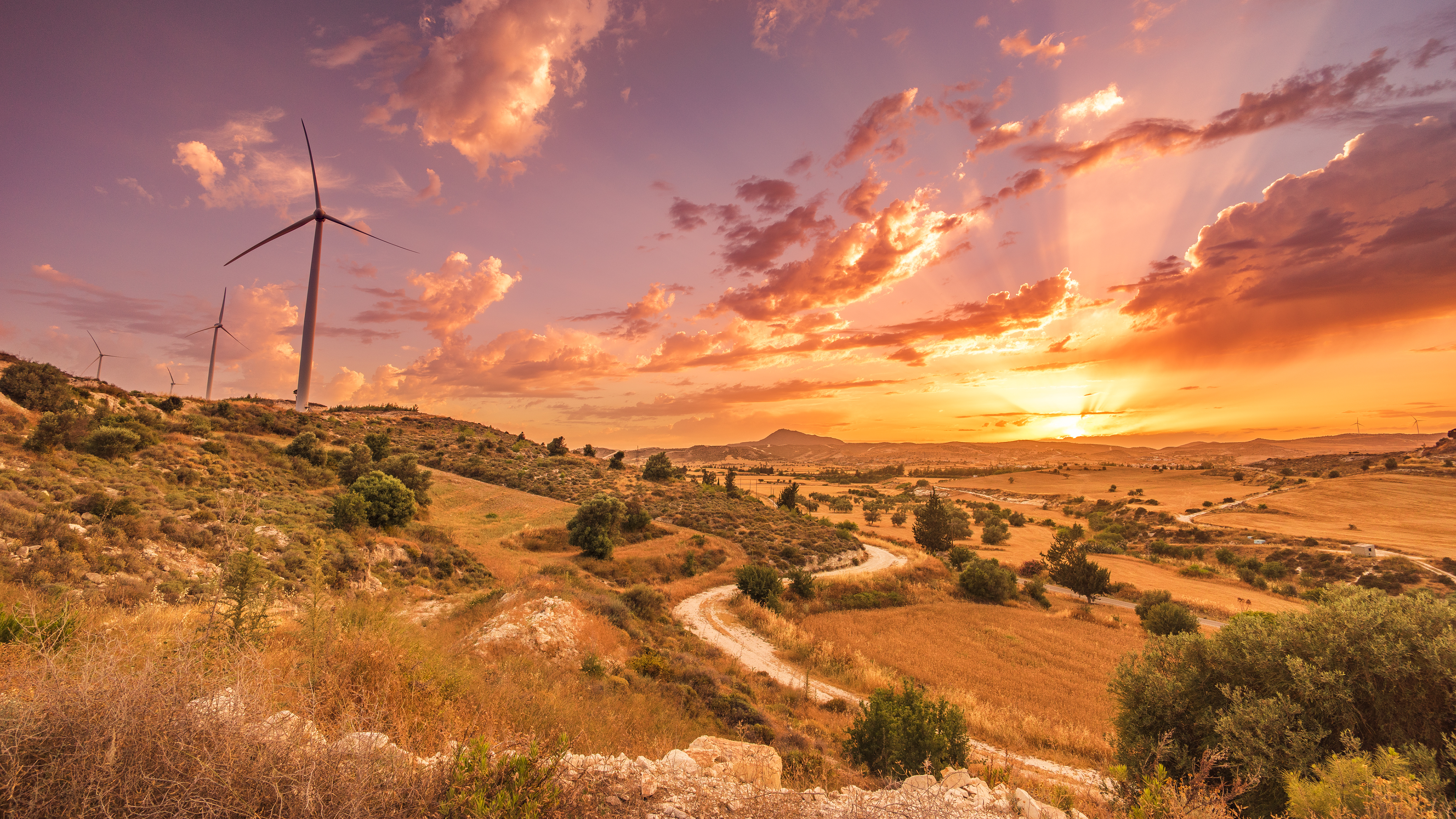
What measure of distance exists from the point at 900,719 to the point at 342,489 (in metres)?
33.8

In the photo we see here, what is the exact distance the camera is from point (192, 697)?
16.2 ft

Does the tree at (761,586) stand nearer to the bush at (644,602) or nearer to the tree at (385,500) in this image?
the bush at (644,602)

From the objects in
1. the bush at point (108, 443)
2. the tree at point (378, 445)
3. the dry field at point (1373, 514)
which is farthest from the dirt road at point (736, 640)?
the dry field at point (1373, 514)

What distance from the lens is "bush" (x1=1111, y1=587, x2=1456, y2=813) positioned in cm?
682

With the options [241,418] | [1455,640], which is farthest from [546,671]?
[241,418]

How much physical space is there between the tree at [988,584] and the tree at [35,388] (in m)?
51.9

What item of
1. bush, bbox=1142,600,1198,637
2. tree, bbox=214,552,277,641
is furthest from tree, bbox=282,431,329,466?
bush, bbox=1142,600,1198,637

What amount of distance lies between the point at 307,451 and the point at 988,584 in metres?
50.9

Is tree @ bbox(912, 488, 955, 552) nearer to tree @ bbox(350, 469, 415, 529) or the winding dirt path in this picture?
the winding dirt path

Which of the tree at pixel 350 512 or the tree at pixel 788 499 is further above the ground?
Answer: the tree at pixel 350 512

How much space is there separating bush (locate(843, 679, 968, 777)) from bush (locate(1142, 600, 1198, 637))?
81.1 feet

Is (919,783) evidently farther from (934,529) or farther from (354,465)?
(934,529)

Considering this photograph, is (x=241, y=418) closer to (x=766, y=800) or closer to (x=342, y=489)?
(x=342, y=489)

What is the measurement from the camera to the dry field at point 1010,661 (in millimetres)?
15453
